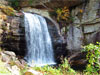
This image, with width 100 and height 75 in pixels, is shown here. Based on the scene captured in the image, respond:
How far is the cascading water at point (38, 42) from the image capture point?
9.02 meters

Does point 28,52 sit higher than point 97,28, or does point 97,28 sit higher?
point 97,28

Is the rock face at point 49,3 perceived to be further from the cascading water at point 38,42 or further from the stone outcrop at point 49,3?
the cascading water at point 38,42

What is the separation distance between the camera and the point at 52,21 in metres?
12.1

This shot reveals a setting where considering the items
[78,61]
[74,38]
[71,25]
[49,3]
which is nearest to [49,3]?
[49,3]

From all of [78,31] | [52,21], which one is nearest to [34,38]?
[52,21]

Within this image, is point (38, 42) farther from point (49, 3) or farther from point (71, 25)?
point (49, 3)

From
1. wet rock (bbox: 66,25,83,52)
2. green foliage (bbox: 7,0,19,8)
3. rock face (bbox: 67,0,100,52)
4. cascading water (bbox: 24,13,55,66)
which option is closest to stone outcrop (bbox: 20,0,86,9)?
green foliage (bbox: 7,0,19,8)

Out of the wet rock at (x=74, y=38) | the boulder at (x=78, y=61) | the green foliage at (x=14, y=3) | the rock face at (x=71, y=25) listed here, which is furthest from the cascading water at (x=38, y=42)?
the green foliage at (x=14, y=3)

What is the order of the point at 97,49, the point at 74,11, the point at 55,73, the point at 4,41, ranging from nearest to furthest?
the point at 97,49
the point at 55,73
the point at 4,41
the point at 74,11

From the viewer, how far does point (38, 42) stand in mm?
9555

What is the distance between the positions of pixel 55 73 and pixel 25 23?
627 centimetres

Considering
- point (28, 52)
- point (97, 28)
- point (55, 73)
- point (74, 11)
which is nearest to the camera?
point (55, 73)

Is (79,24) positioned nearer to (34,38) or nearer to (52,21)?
(52,21)

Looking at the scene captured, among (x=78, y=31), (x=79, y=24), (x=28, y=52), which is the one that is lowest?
(x=28, y=52)
